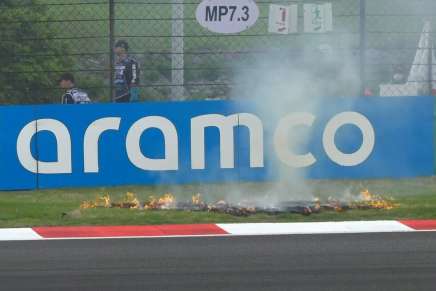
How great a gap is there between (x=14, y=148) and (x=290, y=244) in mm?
5413

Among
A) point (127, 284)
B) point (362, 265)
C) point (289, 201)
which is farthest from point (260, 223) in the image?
point (127, 284)

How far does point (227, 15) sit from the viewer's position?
47.9ft

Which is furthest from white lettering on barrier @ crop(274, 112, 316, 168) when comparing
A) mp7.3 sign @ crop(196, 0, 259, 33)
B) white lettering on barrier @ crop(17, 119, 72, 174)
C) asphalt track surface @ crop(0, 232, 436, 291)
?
asphalt track surface @ crop(0, 232, 436, 291)

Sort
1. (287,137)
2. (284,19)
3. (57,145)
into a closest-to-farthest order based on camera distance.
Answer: (57,145) → (287,137) → (284,19)

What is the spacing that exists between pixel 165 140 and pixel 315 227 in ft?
12.2

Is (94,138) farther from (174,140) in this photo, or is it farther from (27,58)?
(27,58)

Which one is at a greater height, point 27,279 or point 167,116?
point 167,116

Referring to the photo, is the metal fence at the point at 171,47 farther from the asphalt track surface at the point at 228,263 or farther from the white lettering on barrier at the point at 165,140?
the asphalt track surface at the point at 228,263

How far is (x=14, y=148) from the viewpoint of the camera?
45.4 ft

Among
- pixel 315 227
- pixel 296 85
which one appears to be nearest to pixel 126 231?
pixel 315 227

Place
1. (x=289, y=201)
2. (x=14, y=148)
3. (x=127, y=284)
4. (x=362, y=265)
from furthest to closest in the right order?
(x=14, y=148) < (x=289, y=201) < (x=362, y=265) < (x=127, y=284)

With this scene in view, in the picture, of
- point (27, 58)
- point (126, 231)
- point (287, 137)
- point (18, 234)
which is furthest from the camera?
point (27, 58)

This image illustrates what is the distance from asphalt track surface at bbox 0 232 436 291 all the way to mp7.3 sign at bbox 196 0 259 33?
16.7 feet

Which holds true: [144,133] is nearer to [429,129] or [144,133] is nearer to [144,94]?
[429,129]
